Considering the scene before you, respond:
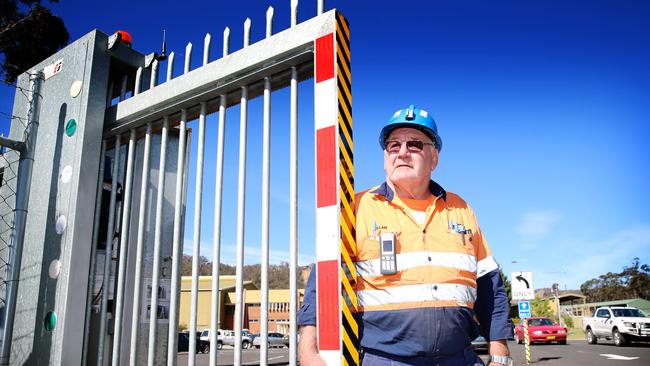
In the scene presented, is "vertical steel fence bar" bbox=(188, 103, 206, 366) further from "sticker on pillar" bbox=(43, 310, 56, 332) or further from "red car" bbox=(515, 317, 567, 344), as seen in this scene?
"red car" bbox=(515, 317, 567, 344)

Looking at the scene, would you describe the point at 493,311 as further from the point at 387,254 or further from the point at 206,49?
the point at 206,49

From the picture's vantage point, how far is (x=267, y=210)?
2.55m

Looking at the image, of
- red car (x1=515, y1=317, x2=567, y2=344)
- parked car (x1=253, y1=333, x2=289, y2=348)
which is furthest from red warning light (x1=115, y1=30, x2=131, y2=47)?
parked car (x1=253, y1=333, x2=289, y2=348)

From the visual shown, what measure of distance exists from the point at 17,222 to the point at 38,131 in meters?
0.74

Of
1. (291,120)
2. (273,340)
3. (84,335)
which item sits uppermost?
(291,120)

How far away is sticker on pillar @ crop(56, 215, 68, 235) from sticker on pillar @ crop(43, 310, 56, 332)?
538mm

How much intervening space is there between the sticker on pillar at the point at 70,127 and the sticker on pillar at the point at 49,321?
126cm

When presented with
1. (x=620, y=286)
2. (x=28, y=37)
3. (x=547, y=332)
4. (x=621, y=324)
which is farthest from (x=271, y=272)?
(x=620, y=286)

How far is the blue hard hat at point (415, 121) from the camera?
2701mm

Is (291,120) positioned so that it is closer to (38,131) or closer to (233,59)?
(233,59)

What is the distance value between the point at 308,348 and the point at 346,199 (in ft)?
2.36

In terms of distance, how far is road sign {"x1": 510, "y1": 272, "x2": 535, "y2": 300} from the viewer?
12.0m

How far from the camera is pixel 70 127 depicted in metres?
3.60

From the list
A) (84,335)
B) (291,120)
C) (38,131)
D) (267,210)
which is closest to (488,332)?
(267,210)
